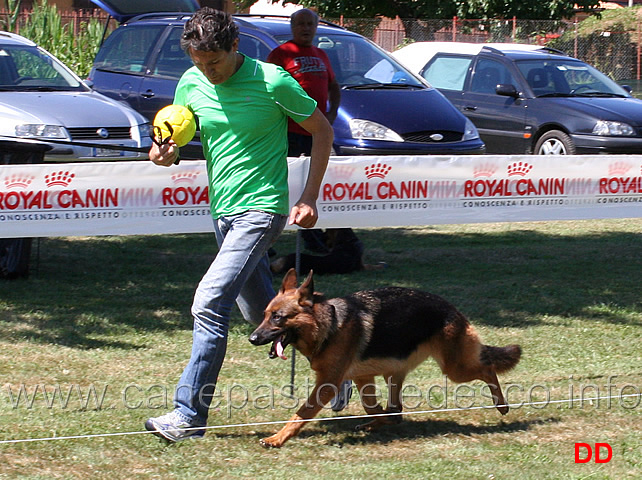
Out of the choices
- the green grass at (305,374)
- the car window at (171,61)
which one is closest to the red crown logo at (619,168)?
the green grass at (305,374)

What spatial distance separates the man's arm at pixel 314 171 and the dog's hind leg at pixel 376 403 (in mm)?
946

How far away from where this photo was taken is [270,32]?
35.8 feet

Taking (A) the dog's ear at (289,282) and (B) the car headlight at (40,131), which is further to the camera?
(B) the car headlight at (40,131)

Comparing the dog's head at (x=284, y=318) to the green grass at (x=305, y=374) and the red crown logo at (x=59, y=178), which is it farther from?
the red crown logo at (x=59, y=178)

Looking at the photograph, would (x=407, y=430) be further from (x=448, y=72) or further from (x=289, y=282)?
(x=448, y=72)

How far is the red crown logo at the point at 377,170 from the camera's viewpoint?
24.6 ft

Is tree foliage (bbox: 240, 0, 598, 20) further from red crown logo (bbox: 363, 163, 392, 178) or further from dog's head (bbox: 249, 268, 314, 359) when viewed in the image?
dog's head (bbox: 249, 268, 314, 359)

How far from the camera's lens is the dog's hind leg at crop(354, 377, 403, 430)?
486 cm

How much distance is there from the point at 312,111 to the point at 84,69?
1781 cm

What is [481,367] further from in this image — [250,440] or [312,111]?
[312,111]

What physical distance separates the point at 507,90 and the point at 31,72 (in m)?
6.47

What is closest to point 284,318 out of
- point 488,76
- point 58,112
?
point 58,112

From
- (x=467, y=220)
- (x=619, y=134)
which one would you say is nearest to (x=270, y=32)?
(x=467, y=220)

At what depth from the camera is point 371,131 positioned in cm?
977
